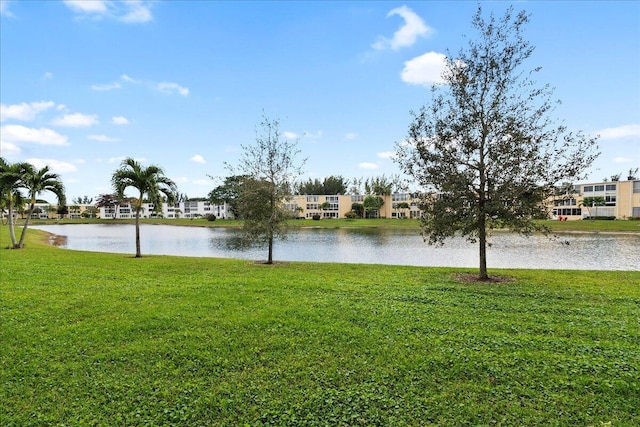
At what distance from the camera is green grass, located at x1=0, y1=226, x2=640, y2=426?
482 cm

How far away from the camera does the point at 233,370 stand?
19.0 feet

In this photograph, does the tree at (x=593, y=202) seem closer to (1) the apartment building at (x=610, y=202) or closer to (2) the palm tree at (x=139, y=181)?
(1) the apartment building at (x=610, y=202)

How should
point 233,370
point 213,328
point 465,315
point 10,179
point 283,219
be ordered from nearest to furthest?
point 233,370 < point 213,328 < point 465,315 < point 283,219 < point 10,179

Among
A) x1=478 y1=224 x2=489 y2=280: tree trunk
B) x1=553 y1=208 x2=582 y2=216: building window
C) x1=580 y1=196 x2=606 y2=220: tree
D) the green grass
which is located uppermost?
x1=580 y1=196 x2=606 y2=220: tree

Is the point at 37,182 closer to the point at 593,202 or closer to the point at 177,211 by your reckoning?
the point at 593,202

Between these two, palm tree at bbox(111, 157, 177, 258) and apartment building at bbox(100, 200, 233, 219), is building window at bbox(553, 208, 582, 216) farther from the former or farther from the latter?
apartment building at bbox(100, 200, 233, 219)

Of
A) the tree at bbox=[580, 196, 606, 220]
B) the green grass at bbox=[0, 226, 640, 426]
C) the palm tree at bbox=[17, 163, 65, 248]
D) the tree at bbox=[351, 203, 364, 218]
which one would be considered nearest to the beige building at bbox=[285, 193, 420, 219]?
the tree at bbox=[351, 203, 364, 218]

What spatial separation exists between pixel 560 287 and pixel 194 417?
37.2ft

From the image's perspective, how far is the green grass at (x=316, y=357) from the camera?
190 inches

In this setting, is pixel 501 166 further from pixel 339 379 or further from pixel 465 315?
pixel 339 379

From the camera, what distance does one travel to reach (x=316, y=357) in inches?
242

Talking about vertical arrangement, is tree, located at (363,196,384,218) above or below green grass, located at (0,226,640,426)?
above

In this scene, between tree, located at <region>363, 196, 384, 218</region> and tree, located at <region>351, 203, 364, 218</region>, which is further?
tree, located at <region>351, 203, 364, 218</region>

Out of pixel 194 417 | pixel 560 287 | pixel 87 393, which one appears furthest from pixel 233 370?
pixel 560 287
